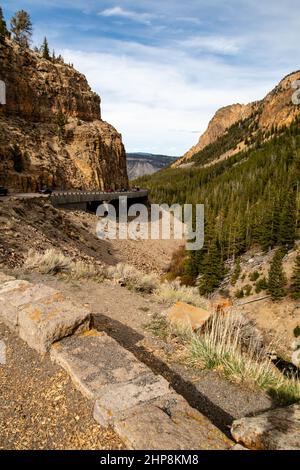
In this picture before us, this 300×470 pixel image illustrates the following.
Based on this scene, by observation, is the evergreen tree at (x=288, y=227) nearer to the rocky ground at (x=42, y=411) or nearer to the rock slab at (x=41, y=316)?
the rock slab at (x=41, y=316)

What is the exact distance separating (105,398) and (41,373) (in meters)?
1.62

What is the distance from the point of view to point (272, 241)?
58906 millimetres

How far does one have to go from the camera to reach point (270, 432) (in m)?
3.37

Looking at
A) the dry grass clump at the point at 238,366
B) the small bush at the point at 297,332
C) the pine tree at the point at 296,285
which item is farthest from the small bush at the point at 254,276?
the dry grass clump at the point at 238,366

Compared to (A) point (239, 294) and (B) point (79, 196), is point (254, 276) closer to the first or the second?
(A) point (239, 294)

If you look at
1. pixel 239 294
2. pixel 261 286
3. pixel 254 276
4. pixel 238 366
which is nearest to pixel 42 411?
pixel 238 366

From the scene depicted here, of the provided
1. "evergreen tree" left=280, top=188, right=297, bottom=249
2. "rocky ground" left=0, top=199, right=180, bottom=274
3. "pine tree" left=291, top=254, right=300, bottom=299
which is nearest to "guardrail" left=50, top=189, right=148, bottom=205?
"rocky ground" left=0, top=199, right=180, bottom=274

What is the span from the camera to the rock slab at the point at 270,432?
127 inches

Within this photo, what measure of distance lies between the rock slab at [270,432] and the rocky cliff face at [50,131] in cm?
4260

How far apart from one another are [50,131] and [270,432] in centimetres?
5859

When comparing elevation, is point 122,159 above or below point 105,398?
above

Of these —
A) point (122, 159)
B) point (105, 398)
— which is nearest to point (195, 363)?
point (105, 398)

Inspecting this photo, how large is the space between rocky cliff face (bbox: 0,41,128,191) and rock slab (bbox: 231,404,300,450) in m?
42.6
